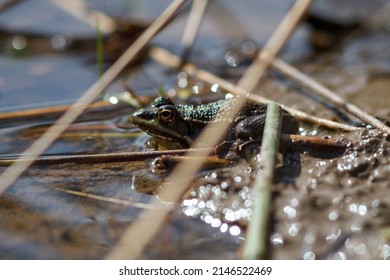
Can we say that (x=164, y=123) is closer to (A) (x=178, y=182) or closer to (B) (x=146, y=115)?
(B) (x=146, y=115)

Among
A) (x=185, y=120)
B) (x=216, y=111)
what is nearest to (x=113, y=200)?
(x=185, y=120)

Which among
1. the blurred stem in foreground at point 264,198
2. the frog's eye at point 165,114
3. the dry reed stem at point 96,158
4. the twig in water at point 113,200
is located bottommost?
the blurred stem in foreground at point 264,198

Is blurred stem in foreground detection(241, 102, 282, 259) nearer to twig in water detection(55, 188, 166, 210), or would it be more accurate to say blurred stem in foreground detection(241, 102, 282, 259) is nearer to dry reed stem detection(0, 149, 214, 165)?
dry reed stem detection(0, 149, 214, 165)

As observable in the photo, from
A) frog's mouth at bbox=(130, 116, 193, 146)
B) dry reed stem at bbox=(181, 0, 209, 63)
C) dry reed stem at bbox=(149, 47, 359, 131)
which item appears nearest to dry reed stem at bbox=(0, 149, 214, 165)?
frog's mouth at bbox=(130, 116, 193, 146)

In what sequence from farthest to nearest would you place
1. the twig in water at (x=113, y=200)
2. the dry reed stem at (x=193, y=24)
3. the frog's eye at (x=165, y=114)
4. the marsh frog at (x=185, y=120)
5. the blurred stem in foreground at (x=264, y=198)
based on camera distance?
the dry reed stem at (x=193, y=24) → the frog's eye at (x=165, y=114) → the marsh frog at (x=185, y=120) → the twig in water at (x=113, y=200) → the blurred stem in foreground at (x=264, y=198)

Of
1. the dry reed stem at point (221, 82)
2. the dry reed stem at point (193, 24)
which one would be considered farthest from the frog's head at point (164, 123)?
the dry reed stem at point (193, 24)

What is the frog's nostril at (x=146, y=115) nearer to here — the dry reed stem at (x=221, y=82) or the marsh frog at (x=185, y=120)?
the marsh frog at (x=185, y=120)

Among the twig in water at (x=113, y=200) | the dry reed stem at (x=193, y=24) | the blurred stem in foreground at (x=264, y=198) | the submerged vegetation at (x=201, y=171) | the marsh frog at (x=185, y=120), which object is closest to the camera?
the blurred stem in foreground at (x=264, y=198)
